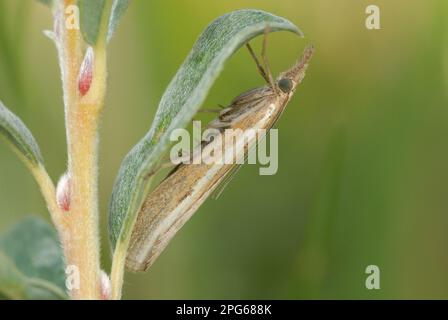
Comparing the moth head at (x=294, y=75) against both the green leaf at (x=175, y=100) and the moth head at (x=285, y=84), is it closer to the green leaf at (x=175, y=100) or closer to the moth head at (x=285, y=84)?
the moth head at (x=285, y=84)

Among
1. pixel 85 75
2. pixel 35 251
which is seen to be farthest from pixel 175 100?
pixel 35 251

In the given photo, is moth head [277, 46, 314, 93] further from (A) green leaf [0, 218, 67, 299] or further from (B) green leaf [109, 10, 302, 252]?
(A) green leaf [0, 218, 67, 299]

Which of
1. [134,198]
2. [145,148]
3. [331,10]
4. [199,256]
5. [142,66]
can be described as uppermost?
[331,10]

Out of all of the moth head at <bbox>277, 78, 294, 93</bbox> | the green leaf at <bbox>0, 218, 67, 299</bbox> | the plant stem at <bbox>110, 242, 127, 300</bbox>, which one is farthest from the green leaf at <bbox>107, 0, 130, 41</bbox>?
the green leaf at <bbox>0, 218, 67, 299</bbox>

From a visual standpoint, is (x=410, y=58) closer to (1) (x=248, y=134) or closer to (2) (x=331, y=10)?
(2) (x=331, y=10)

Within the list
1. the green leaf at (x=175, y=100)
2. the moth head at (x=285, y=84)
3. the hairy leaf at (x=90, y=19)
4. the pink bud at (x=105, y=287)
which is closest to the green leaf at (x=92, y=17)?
the hairy leaf at (x=90, y=19)
